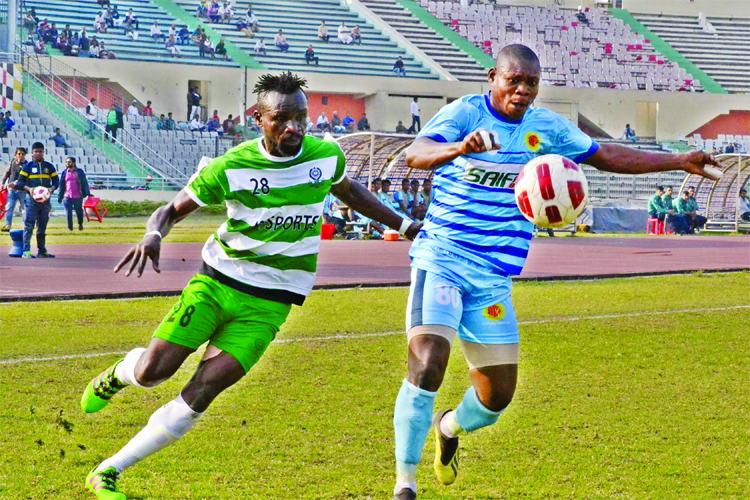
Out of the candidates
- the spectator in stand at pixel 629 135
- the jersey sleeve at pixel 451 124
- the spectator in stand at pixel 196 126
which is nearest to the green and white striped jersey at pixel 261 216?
the jersey sleeve at pixel 451 124

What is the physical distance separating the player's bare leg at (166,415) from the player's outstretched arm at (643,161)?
7.34ft

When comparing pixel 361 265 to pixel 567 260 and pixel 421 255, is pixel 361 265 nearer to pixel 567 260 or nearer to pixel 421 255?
pixel 567 260

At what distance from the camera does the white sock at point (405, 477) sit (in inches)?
171

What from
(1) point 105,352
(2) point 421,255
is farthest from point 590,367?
(1) point 105,352

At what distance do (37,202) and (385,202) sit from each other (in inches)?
385

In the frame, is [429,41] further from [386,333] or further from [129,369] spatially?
[129,369]

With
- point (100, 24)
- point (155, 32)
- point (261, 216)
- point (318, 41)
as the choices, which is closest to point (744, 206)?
point (318, 41)

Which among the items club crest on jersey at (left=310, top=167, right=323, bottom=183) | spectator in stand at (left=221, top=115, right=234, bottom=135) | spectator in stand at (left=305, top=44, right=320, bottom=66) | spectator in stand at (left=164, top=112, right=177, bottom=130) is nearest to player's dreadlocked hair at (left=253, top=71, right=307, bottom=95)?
club crest on jersey at (left=310, top=167, right=323, bottom=183)

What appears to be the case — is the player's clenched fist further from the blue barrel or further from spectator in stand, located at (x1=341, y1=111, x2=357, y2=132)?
spectator in stand, located at (x1=341, y1=111, x2=357, y2=132)

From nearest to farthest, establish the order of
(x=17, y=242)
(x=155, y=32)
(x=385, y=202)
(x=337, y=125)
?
(x=17, y=242) → (x=385, y=202) → (x=337, y=125) → (x=155, y=32)

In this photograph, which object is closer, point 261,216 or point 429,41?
point 261,216

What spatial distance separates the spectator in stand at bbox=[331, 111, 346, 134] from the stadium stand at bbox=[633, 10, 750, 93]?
24460 millimetres

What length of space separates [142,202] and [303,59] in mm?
17425

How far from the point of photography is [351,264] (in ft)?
55.3
